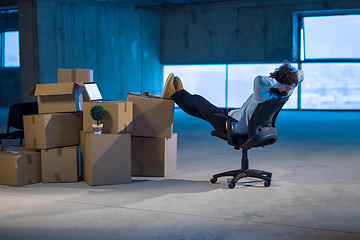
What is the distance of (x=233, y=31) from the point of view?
1277 centimetres

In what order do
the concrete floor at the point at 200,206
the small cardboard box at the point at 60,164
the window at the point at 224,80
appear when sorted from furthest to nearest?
the window at the point at 224,80, the small cardboard box at the point at 60,164, the concrete floor at the point at 200,206

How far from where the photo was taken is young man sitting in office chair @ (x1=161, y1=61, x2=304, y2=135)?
3.14m

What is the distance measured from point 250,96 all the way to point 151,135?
1034mm

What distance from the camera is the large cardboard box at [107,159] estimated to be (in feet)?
11.3

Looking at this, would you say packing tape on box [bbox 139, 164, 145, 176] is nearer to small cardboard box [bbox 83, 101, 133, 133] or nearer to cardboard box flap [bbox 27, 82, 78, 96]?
small cardboard box [bbox 83, 101, 133, 133]

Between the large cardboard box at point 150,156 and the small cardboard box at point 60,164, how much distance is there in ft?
1.87

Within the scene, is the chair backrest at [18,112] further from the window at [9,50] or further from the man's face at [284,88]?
the window at [9,50]

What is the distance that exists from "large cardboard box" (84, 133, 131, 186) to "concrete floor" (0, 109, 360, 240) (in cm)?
11

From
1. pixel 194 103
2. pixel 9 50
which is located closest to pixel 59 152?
pixel 194 103

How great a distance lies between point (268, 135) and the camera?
336 cm

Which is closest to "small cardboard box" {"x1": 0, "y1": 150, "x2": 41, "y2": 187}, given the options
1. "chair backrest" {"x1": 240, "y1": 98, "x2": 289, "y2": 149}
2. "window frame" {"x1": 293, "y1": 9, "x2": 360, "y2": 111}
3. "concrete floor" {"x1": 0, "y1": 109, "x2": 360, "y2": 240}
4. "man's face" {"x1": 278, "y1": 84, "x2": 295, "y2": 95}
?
"concrete floor" {"x1": 0, "y1": 109, "x2": 360, "y2": 240}

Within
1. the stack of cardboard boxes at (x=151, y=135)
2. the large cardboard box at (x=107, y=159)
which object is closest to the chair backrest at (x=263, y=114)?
the stack of cardboard boxes at (x=151, y=135)

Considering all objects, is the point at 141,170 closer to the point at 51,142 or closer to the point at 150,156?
the point at 150,156

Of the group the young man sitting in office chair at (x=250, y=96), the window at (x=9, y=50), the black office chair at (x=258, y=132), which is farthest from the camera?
the window at (x=9, y=50)
